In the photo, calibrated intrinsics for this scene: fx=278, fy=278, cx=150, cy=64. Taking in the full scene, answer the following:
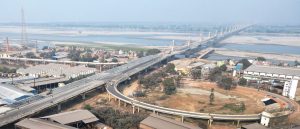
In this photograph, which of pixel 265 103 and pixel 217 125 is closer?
pixel 217 125

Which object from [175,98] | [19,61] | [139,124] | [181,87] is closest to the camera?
[139,124]

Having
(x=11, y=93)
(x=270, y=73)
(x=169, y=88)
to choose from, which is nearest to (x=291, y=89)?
(x=270, y=73)

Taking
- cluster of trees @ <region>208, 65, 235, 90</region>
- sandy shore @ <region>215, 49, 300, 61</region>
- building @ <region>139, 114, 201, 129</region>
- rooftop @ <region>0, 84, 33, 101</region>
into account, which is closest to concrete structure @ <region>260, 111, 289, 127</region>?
building @ <region>139, 114, 201, 129</region>

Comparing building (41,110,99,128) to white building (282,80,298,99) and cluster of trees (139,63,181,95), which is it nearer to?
cluster of trees (139,63,181,95)

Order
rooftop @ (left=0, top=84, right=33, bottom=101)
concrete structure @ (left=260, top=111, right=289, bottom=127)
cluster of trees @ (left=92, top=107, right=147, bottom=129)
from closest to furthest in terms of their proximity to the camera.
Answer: cluster of trees @ (left=92, top=107, right=147, bottom=129) < concrete structure @ (left=260, top=111, right=289, bottom=127) < rooftop @ (left=0, top=84, right=33, bottom=101)

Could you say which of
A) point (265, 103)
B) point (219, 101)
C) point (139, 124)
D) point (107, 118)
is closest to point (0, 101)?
point (107, 118)

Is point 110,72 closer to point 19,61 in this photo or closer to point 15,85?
point 15,85

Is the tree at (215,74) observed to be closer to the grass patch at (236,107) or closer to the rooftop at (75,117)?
the grass patch at (236,107)

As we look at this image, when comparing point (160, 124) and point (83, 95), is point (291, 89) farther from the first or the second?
point (83, 95)
